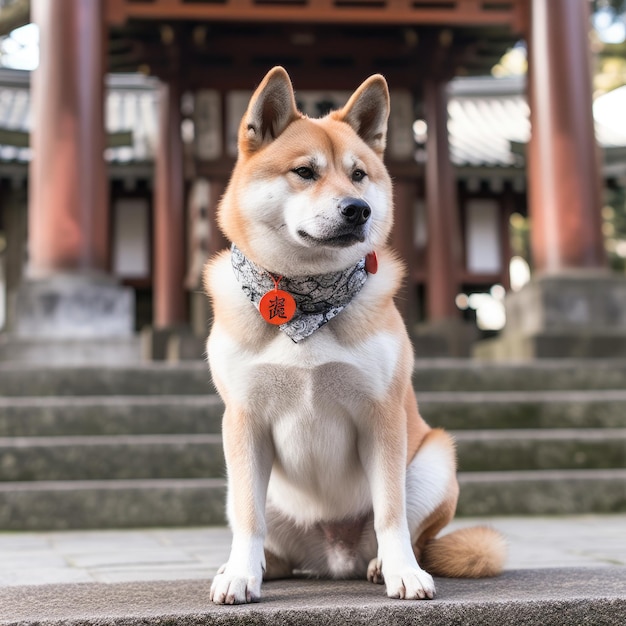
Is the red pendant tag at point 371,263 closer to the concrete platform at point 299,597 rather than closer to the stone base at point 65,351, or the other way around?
the concrete platform at point 299,597

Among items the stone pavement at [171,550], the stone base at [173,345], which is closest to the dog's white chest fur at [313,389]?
the stone pavement at [171,550]

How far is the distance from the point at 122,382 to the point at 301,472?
3.52 m

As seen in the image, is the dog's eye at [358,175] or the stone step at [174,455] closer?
the dog's eye at [358,175]

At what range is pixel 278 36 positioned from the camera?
10102mm

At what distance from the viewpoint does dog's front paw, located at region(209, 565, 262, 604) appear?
239 cm

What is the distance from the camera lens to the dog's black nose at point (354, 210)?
2438mm

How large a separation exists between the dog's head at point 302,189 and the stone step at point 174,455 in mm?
2616

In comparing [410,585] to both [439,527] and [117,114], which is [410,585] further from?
[117,114]

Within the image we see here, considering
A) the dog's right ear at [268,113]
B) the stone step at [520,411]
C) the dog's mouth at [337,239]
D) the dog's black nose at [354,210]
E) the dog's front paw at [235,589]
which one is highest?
the dog's right ear at [268,113]

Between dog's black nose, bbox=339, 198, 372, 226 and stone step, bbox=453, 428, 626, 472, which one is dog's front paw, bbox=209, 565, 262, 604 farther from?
stone step, bbox=453, 428, 626, 472

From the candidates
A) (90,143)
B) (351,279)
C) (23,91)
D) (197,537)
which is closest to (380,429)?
(351,279)

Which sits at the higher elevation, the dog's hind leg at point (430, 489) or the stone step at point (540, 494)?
the dog's hind leg at point (430, 489)

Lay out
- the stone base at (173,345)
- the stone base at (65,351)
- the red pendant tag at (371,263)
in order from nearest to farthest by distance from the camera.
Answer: the red pendant tag at (371,263) < the stone base at (65,351) < the stone base at (173,345)

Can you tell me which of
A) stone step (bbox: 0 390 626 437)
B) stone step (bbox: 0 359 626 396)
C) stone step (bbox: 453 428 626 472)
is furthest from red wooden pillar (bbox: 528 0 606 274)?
stone step (bbox: 453 428 626 472)
